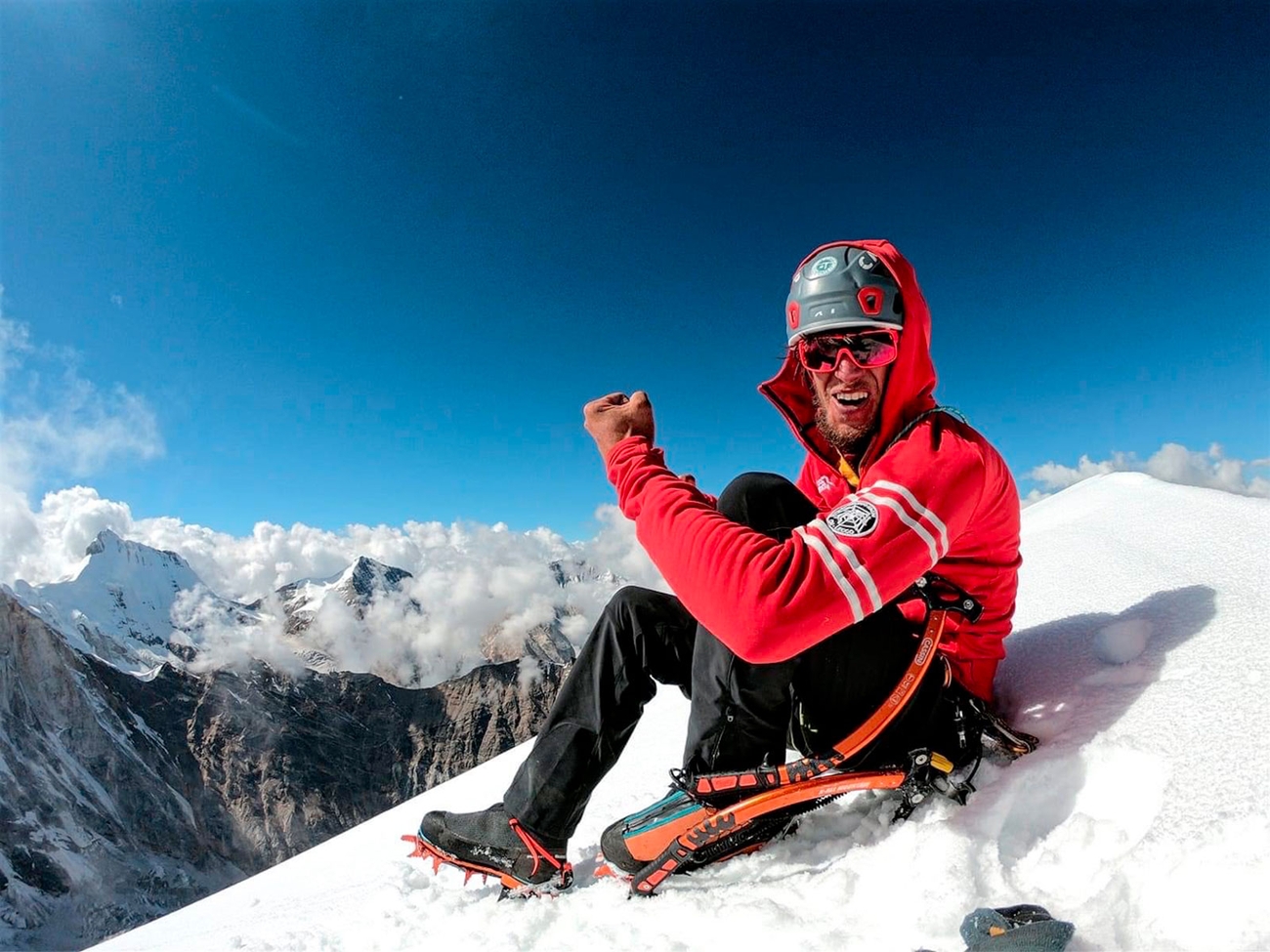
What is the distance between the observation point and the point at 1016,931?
1.68 m

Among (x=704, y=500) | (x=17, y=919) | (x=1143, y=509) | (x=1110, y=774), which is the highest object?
(x=1143, y=509)

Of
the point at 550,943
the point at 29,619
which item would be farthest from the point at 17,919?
the point at 550,943

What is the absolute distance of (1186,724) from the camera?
7.86 feet

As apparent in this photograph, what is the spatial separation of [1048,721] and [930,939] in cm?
133

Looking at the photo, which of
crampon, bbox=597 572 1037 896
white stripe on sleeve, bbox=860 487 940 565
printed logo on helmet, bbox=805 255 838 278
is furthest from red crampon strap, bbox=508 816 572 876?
printed logo on helmet, bbox=805 255 838 278

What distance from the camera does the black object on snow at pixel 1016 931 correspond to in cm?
163

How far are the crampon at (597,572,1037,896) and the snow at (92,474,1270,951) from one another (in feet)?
0.28

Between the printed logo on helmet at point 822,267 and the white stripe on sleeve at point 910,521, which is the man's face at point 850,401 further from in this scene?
the white stripe on sleeve at point 910,521

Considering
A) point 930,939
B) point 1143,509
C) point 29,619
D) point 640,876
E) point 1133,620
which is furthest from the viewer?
point 29,619

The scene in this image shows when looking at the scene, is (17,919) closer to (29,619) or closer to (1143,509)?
(29,619)

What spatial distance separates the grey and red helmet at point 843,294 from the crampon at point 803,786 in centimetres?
118

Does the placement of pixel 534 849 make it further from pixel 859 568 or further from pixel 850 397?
pixel 850 397

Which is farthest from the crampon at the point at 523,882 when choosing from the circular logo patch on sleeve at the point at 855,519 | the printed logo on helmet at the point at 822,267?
the printed logo on helmet at the point at 822,267

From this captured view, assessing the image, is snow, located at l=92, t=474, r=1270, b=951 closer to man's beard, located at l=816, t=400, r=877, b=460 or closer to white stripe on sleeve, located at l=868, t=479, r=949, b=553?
white stripe on sleeve, located at l=868, t=479, r=949, b=553
